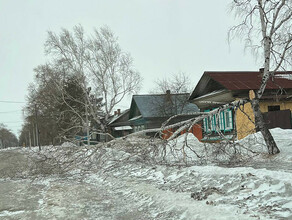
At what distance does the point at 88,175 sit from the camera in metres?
9.62

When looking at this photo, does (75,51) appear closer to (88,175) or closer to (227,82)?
(227,82)

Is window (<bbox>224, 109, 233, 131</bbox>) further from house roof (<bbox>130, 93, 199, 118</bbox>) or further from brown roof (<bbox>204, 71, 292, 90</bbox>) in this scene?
house roof (<bbox>130, 93, 199, 118</bbox>)

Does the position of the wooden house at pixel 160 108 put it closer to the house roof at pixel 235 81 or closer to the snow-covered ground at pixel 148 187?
the house roof at pixel 235 81

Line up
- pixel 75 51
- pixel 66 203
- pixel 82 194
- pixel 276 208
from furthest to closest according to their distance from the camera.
Result: 1. pixel 75 51
2. pixel 82 194
3. pixel 66 203
4. pixel 276 208

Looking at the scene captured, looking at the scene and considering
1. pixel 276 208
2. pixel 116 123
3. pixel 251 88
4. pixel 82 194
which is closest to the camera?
pixel 276 208

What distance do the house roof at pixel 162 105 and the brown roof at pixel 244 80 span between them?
20.9ft

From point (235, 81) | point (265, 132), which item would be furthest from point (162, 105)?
point (265, 132)

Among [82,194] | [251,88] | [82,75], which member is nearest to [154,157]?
[82,194]

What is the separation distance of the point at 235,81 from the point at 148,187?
11.2 m

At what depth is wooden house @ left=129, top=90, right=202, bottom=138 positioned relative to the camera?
24.7 metres

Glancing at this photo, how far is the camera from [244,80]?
1638 centimetres

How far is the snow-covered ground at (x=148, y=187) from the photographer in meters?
4.37

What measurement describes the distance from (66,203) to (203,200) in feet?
9.68

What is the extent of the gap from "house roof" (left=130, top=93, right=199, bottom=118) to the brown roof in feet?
20.9
